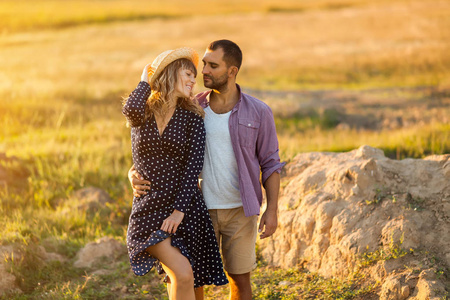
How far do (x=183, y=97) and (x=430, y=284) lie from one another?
7.96ft

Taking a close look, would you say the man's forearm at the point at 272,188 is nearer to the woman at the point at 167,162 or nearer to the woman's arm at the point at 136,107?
the woman at the point at 167,162

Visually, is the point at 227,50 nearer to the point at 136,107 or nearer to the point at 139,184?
the point at 136,107

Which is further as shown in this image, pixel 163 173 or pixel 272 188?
pixel 272 188

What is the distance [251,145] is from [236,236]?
2.39 ft

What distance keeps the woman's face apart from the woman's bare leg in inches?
41.4

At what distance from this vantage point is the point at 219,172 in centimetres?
423

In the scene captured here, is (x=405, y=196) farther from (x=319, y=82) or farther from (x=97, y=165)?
(x=319, y=82)

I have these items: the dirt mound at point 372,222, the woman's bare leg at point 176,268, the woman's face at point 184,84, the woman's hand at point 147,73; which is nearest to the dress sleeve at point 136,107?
the woman's hand at point 147,73

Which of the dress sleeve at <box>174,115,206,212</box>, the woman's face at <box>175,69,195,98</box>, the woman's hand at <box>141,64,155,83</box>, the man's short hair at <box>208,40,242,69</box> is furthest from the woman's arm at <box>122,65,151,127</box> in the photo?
the man's short hair at <box>208,40,242,69</box>

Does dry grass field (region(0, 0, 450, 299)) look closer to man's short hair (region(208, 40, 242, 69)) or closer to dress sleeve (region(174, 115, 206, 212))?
dress sleeve (region(174, 115, 206, 212))

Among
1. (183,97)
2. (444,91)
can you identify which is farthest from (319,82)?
(183,97)

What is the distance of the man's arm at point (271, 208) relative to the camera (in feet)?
13.9

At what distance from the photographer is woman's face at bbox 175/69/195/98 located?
3.94 meters

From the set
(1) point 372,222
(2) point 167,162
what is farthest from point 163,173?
(1) point 372,222
